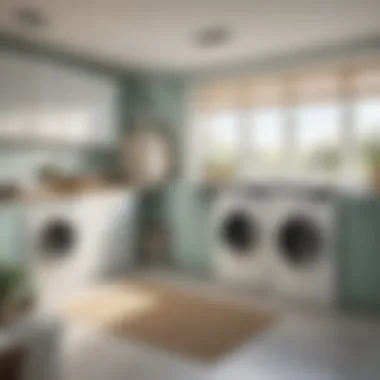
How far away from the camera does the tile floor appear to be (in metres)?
2.22

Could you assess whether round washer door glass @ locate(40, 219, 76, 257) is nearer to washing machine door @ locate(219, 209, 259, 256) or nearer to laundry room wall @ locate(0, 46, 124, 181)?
laundry room wall @ locate(0, 46, 124, 181)

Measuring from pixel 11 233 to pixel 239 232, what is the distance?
2039mm

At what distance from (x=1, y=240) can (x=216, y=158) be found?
2.32m

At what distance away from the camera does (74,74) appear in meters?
3.91

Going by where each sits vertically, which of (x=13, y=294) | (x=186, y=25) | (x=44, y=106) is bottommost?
(x=13, y=294)

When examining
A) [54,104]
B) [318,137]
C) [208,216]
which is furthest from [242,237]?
[54,104]

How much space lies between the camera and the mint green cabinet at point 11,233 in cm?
317

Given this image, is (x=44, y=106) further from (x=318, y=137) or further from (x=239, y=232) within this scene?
(x=318, y=137)

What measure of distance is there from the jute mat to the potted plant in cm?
116

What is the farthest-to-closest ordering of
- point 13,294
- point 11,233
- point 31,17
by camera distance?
point 11,233 → point 31,17 → point 13,294

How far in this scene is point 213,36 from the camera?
3258 millimetres

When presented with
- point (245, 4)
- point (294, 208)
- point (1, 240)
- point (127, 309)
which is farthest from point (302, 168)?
point (1, 240)

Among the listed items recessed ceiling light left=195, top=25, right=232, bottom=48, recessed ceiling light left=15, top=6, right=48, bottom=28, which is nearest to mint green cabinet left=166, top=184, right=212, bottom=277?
recessed ceiling light left=195, top=25, right=232, bottom=48

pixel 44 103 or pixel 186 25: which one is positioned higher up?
pixel 186 25
